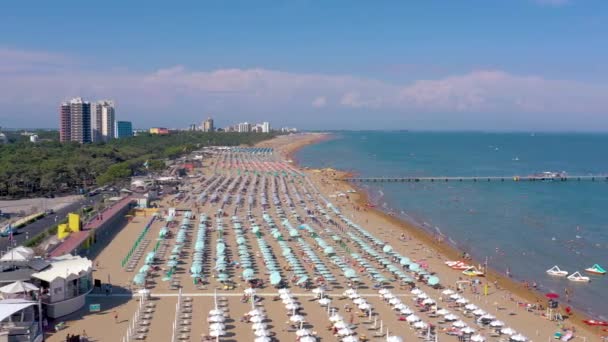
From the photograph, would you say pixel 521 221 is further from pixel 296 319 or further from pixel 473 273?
pixel 296 319

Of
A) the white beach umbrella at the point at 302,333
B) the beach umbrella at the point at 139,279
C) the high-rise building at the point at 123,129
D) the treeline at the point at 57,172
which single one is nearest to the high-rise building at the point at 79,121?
the high-rise building at the point at 123,129

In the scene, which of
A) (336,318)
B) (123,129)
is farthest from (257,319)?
(123,129)

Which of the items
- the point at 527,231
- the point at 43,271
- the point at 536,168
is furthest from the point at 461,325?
the point at 536,168

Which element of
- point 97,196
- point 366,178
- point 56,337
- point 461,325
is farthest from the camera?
point 366,178

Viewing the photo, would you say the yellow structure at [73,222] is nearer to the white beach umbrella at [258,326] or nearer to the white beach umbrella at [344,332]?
the white beach umbrella at [258,326]

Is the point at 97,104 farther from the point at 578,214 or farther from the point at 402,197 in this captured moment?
the point at 578,214

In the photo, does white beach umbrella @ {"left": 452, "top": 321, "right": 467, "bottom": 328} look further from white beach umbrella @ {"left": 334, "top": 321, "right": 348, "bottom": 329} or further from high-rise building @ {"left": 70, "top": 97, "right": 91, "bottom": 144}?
high-rise building @ {"left": 70, "top": 97, "right": 91, "bottom": 144}

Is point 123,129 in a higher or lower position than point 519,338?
higher
